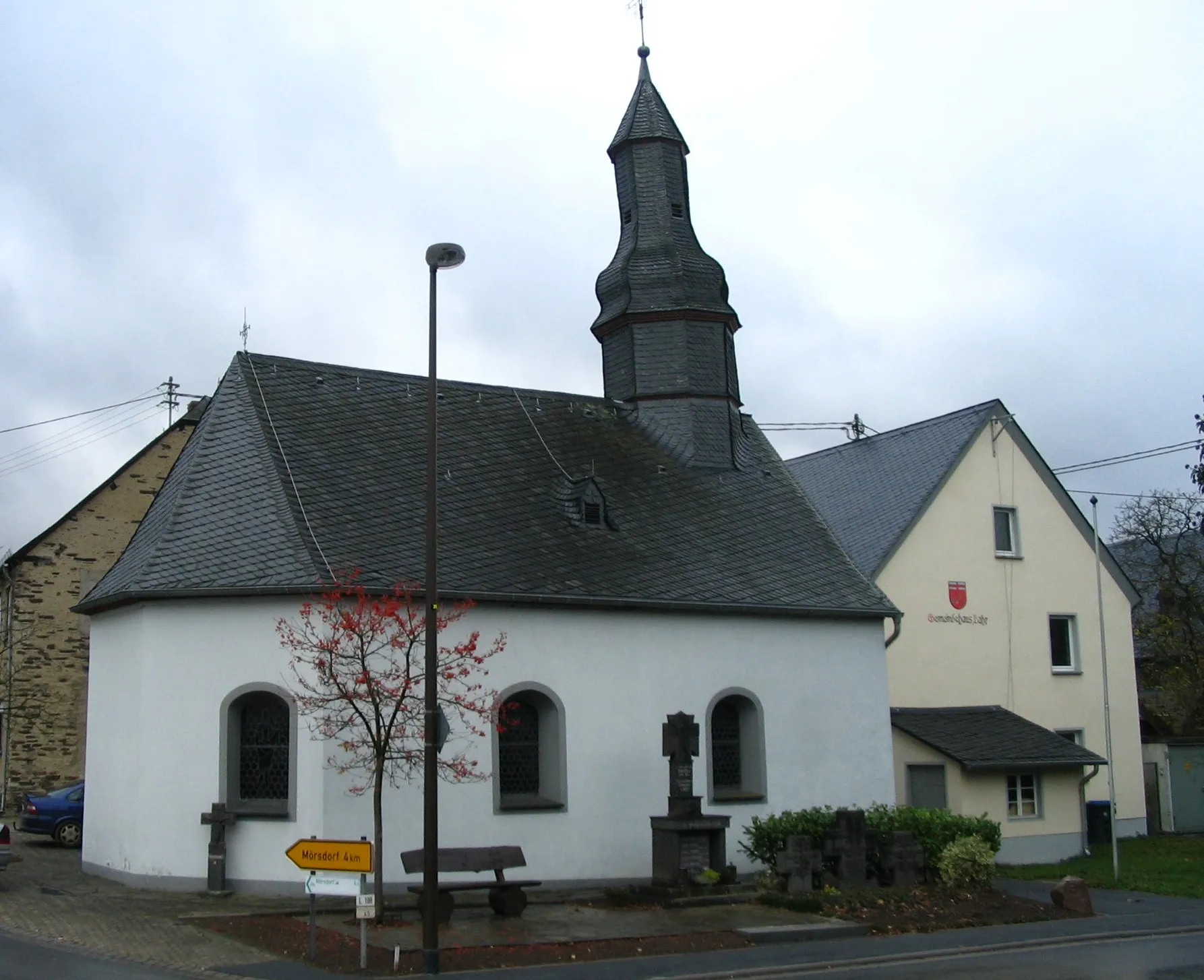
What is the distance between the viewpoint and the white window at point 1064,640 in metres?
29.3

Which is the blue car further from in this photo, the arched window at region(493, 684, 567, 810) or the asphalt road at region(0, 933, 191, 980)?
the asphalt road at region(0, 933, 191, 980)

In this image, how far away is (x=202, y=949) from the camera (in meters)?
13.4

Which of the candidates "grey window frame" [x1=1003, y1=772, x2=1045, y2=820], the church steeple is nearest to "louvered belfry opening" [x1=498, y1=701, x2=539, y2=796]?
the church steeple

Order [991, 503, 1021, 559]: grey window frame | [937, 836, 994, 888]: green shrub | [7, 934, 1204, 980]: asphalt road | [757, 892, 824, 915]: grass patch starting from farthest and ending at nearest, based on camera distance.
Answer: [991, 503, 1021, 559]: grey window frame → [937, 836, 994, 888]: green shrub → [757, 892, 824, 915]: grass patch → [7, 934, 1204, 980]: asphalt road

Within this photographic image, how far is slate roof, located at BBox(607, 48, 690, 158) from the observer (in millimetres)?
26703

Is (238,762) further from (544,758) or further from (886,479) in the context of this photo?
(886,479)

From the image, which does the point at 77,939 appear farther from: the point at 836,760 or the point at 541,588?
the point at 836,760

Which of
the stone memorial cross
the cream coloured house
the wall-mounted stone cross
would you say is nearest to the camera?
the wall-mounted stone cross

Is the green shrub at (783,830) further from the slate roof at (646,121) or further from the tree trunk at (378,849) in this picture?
the slate roof at (646,121)

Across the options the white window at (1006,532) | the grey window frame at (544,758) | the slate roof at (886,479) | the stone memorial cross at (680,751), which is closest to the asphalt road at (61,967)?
the grey window frame at (544,758)

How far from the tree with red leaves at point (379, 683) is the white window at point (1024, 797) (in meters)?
11.4

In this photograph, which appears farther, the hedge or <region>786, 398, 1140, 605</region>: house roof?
<region>786, 398, 1140, 605</region>: house roof

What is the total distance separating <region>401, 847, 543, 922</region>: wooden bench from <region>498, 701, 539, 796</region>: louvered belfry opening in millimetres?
2640

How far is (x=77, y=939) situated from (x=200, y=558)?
593cm
